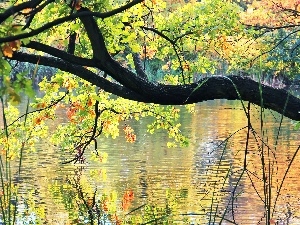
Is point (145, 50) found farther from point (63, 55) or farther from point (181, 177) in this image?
point (181, 177)

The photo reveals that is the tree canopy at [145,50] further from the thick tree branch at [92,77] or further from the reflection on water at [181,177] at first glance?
the reflection on water at [181,177]

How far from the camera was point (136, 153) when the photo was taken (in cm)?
1510

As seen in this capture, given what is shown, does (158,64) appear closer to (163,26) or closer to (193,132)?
(193,132)

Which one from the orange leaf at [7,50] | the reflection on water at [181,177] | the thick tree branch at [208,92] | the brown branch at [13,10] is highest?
the brown branch at [13,10]

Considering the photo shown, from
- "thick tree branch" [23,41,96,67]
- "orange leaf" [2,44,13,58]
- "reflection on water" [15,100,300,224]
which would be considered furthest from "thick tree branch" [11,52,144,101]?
"orange leaf" [2,44,13,58]

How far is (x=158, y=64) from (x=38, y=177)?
2599cm

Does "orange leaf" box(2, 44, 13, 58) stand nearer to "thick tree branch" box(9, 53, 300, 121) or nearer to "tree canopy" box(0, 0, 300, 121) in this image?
"tree canopy" box(0, 0, 300, 121)

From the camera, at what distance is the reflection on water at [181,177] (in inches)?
357

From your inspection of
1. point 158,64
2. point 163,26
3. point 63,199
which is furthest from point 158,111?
point 158,64

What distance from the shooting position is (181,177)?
1210 cm

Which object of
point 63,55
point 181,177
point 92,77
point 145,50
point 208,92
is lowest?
point 181,177

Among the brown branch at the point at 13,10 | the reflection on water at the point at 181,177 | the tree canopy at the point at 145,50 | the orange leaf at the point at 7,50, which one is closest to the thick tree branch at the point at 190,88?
the tree canopy at the point at 145,50

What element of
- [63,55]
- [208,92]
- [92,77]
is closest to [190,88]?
[208,92]

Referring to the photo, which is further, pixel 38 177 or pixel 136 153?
pixel 136 153
